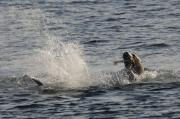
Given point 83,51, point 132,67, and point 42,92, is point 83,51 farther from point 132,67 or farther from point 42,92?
point 42,92

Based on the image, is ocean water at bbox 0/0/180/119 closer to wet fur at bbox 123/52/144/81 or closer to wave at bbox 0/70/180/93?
wave at bbox 0/70/180/93

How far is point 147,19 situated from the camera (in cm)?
4481

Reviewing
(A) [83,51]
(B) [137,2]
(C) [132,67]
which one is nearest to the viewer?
(C) [132,67]

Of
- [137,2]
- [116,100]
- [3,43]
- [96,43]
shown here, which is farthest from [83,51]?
Result: [137,2]

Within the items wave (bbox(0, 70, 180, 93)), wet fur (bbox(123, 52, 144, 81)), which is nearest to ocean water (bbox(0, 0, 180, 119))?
wave (bbox(0, 70, 180, 93))

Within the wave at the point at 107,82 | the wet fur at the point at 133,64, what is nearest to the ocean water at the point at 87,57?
the wave at the point at 107,82

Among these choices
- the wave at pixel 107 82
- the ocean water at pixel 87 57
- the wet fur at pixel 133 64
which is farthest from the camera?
the wet fur at pixel 133 64

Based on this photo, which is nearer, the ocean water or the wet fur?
the ocean water

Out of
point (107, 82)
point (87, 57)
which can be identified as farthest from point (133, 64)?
point (87, 57)

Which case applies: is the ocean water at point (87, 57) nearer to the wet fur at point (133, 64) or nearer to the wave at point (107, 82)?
the wave at point (107, 82)

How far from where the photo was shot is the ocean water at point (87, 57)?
2356 cm

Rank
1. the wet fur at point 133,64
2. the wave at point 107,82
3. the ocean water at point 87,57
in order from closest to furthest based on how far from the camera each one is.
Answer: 1. the ocean water at point 87,57
2. the wave at point 107,82
3. the wet fur at point 133,64

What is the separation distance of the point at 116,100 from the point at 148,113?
2160 mm

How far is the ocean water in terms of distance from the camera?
2356 cm
